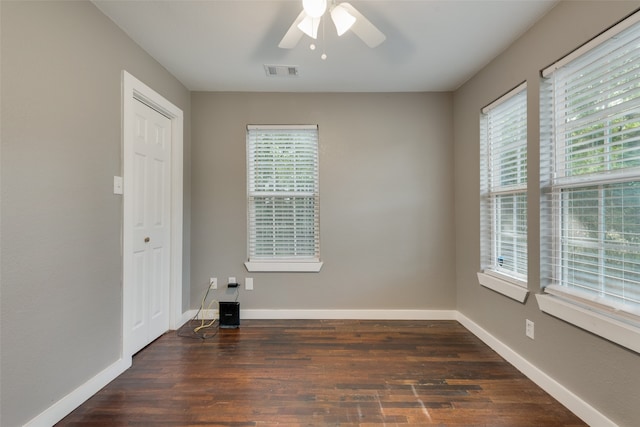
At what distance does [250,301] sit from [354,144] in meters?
2.07

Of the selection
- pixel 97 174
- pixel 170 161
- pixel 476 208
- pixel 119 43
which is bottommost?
pixel 476 208

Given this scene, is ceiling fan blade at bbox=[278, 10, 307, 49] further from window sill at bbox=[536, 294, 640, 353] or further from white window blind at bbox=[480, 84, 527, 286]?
window sill at bbox=[536, 294, 640, 353]

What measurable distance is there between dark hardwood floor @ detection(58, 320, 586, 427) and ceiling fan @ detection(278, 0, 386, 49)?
2.20 metres

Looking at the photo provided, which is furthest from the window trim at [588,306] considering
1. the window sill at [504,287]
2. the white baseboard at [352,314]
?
the white baseboard at [352,314]

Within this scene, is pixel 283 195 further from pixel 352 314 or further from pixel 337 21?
pixel 337 21

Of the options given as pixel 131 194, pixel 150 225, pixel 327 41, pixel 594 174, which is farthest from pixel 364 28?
pixel 150 225

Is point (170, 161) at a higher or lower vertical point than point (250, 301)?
higher

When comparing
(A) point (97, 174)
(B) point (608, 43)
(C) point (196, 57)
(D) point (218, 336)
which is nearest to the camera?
(B) point (608, 43)

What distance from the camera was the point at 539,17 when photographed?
1.92m

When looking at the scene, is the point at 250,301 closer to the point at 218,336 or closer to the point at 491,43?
the point at 218,336

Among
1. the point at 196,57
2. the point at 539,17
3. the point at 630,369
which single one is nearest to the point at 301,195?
the point at 196,57

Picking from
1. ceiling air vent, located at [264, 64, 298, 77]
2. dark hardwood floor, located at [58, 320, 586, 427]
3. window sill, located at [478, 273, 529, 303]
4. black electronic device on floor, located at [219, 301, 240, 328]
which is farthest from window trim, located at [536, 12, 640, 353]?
black electronic device on floor, located at [219, 301, 240, 328]

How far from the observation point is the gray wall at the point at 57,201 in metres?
1.38

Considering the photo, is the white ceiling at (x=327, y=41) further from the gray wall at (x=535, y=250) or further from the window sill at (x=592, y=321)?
the window sill at (x=592, y=321)
